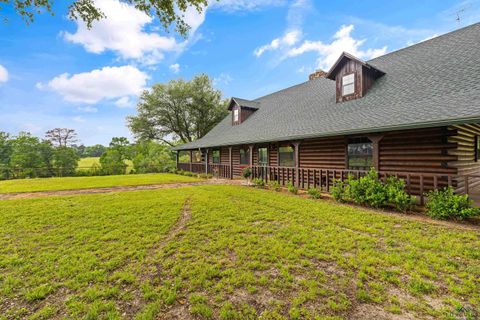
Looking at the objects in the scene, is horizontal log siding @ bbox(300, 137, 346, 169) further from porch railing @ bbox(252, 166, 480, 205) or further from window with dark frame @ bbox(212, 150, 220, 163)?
window with dark frame @ bbox(212, 150, 220, 163)

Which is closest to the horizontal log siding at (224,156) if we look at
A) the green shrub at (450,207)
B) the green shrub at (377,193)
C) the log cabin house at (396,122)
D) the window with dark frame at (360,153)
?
the log cabin house at (396,122)

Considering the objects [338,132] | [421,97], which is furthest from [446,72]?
[338,132]

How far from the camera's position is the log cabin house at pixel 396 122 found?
20.6ft

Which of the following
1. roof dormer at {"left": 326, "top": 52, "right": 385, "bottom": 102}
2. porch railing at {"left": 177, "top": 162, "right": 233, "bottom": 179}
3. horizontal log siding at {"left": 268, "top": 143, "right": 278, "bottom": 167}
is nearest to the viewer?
roof dormer at {"left": 326, "top": 52, "right": 385, "bottom": 102}

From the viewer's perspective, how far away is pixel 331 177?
912 centimetres

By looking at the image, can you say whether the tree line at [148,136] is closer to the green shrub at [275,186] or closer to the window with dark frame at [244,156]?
the window with dark frame at [244,156]

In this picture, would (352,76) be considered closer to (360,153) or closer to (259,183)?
(360,153)

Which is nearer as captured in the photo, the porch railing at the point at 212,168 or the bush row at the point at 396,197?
the bush row at the point at 396,197

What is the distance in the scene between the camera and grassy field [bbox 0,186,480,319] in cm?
233

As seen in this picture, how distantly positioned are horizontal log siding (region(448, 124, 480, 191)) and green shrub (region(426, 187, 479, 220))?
1565 millimetres

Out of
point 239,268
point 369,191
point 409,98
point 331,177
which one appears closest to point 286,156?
point 331,177

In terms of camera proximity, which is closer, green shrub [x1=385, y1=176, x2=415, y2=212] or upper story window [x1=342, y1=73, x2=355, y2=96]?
green shrub [x1=385, y1=176, x2=415, y2=212]

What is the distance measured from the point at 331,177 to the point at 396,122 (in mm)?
3486

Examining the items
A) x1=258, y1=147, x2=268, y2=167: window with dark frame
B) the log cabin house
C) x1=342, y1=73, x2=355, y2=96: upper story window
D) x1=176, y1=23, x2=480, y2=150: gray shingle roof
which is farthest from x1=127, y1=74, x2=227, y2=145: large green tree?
x1=342, y1=73, x2=355, y2=96: upper story window
